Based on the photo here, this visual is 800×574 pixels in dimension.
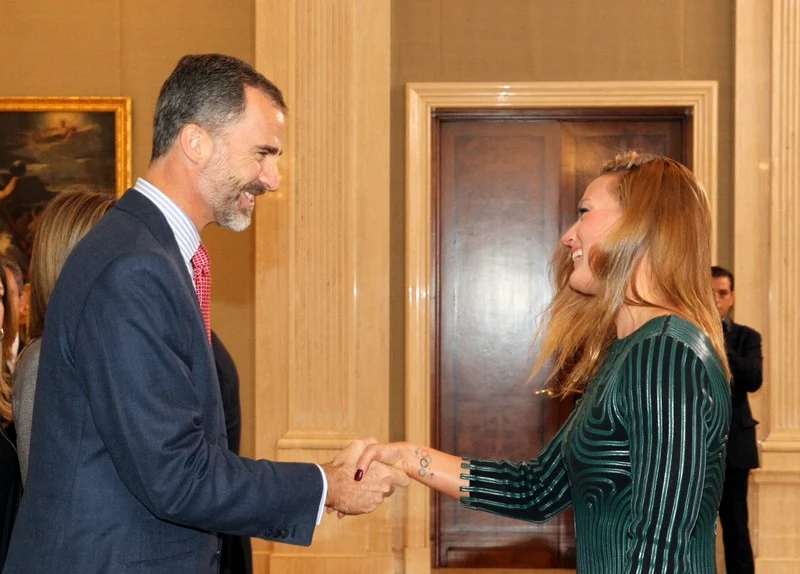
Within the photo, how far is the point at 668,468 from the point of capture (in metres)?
2.21

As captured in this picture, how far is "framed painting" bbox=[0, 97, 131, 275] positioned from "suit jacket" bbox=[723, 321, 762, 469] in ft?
13.5

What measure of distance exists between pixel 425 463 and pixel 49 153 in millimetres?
5186

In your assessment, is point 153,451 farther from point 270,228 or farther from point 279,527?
point 270,228

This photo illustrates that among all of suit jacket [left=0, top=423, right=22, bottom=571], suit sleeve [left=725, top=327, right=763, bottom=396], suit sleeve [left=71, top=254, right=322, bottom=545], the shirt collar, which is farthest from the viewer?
suit sleeve [left=725, top=327, right=763, bottom=396]

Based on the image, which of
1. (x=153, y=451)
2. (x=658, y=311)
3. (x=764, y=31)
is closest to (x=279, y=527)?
(x=153, y=451)

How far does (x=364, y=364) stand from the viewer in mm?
7008

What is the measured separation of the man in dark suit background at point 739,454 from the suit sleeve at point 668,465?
12.9 ft

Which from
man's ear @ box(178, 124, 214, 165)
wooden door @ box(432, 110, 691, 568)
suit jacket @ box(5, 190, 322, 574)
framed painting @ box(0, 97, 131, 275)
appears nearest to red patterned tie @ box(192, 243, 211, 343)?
man's ear @ box(178, 124, 214, 165)

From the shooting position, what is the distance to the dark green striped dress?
2.21 meters

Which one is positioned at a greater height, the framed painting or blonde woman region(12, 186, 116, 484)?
the framed painting

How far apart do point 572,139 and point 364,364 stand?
2139 mm

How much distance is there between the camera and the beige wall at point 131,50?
7.30 metres

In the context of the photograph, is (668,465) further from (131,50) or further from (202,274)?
(131,50)

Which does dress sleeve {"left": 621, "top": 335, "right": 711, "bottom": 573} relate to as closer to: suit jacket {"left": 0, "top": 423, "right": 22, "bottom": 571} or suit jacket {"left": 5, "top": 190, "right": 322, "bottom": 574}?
suit jacket {"left": 5, "top": 190, "right": 322, "bottom": 574}
